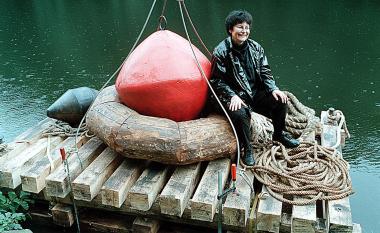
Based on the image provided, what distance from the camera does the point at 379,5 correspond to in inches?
450

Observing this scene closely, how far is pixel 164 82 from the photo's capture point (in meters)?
2.82

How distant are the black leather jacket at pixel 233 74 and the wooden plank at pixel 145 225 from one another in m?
0.92

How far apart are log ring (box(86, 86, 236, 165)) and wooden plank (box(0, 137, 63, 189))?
62 cm

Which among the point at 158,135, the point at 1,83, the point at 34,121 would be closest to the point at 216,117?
the point at 158,135

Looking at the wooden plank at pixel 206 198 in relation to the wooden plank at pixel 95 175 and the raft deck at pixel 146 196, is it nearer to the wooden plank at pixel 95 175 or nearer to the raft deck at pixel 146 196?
the raft deck at pixel 146 196

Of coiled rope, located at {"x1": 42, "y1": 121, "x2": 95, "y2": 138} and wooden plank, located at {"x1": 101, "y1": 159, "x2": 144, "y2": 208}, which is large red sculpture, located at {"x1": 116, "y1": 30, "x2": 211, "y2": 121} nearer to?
wooden plank, located at {"x1": 101, "y1": 159, "x2": 144, "y2": 208}

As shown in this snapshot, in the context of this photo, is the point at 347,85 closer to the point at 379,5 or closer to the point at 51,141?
the point at 51,141

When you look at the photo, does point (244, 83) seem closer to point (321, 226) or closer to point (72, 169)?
point (321, 226)

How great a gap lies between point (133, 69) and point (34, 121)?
2.76 meters

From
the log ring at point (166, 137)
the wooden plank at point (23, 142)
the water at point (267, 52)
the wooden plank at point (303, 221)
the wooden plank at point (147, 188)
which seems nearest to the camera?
the wooden plank at point (303, 221)

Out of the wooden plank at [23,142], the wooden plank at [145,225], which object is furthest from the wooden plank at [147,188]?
the wooden plank at [23,142]

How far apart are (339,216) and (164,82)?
135cm

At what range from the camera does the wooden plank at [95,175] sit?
2592mm

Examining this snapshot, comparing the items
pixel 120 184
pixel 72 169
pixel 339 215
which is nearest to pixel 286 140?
pixel 339 215
